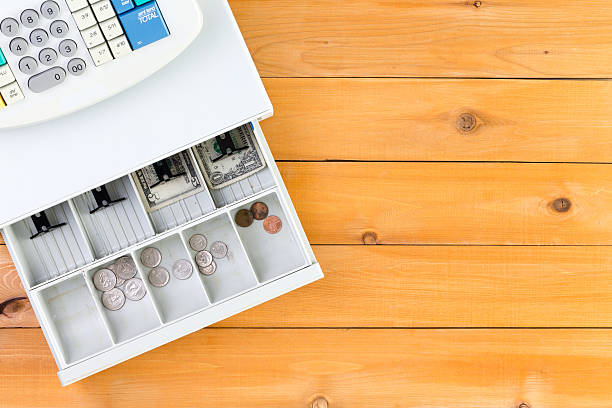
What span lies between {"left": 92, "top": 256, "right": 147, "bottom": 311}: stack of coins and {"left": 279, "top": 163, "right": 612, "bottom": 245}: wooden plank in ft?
0.82

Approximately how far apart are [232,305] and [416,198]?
0.33m

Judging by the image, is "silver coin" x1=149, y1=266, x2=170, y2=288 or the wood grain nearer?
"silver coin" x1=149, y1=266, x2=170, y2=288

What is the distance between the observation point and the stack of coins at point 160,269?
2.23ft

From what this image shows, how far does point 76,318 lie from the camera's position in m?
0.67

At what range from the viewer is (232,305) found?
0.64m

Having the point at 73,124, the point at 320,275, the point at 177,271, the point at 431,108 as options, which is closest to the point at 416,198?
the point at 431,108

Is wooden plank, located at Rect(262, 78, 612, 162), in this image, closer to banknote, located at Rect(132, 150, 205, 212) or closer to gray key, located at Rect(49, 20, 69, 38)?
banknote, located at Rect(132, 150, 205, 212)

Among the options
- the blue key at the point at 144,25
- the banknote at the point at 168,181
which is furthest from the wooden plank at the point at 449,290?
the blue key at the point at 144,25

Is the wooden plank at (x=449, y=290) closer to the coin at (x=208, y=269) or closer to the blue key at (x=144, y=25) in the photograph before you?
the coin at (x=208, y=269)

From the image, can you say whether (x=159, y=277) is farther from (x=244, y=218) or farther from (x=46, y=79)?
(x=46, y=79)

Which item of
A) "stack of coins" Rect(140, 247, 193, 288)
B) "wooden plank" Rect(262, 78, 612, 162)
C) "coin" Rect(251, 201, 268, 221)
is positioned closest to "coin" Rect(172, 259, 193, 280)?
"stack of coins" Rect(140, 247, 193, 288)

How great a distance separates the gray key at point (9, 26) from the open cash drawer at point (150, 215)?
0.30 ft

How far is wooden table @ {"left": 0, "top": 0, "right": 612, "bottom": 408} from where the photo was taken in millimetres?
796

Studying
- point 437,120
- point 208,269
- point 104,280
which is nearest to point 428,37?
point 437,120
